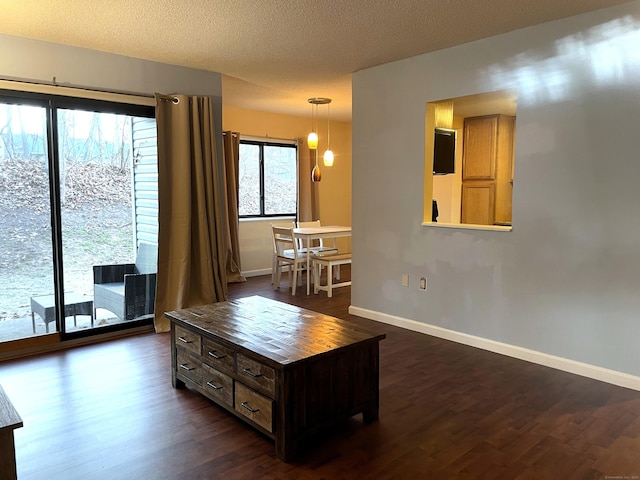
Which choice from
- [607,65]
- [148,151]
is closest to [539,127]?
[607,65]

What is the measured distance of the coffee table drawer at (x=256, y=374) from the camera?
2.27 metres

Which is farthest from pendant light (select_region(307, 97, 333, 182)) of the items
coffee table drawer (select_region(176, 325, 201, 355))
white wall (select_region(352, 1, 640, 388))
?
Answer: coffee table drawer (select_region(176, 325, 201, 355))

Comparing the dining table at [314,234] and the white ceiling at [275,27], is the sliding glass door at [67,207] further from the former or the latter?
the dining table at [314,234]

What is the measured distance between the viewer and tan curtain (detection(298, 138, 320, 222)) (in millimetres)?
7414

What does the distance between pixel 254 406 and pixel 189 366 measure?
683 mm

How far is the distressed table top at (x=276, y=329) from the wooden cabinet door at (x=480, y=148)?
374 centimetres

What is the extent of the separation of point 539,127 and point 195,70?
10.2 ft

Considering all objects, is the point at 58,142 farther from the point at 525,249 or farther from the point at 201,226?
the point at 525,249

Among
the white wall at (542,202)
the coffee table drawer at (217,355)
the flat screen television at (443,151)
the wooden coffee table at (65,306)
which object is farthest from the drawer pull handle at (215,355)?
the flat screen television at (443,151)

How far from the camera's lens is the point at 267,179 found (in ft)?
23.9

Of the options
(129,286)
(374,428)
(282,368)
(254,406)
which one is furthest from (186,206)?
(374,428)

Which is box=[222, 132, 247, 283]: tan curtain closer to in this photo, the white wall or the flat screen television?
the white wall

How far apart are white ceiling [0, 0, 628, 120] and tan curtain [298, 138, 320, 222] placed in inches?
113

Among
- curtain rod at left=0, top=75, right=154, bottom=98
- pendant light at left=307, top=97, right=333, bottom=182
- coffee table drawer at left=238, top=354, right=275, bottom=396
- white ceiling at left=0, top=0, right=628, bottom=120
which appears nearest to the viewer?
coffee table drawer at left=238, top=354, right=275, bottom=396
